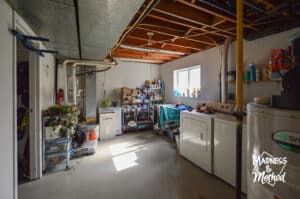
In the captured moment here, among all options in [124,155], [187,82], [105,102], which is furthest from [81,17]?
[187,82]

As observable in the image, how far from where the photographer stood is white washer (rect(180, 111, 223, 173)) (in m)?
2.38

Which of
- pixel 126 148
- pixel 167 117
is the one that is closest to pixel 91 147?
pixel 126 148

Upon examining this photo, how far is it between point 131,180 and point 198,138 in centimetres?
131

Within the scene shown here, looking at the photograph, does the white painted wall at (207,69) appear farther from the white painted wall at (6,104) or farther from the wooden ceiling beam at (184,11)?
the white painted wall at (6,104)

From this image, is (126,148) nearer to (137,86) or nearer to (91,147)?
(91,147)

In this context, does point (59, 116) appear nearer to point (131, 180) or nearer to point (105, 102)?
point (131, 180)

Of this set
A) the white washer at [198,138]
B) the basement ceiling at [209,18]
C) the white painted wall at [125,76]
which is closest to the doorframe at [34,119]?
the basement ceiling at [209,18]

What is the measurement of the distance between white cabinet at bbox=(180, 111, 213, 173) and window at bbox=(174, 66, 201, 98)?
57.2 inches

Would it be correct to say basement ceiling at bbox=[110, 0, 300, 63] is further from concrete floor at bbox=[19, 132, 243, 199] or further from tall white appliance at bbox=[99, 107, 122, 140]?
concrete floor at bbox=[19, 132, 243, 199]

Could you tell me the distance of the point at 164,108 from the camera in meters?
4.56

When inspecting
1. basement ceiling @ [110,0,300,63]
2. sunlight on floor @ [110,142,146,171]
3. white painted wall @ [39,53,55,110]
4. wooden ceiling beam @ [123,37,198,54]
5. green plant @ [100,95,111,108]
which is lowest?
sunlight on floor @ [110,142,146,171]

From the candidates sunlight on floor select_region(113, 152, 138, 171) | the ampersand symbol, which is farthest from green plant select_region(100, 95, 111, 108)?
the ampersand symbol

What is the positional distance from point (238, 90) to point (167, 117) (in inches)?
131

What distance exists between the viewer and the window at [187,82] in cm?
414
